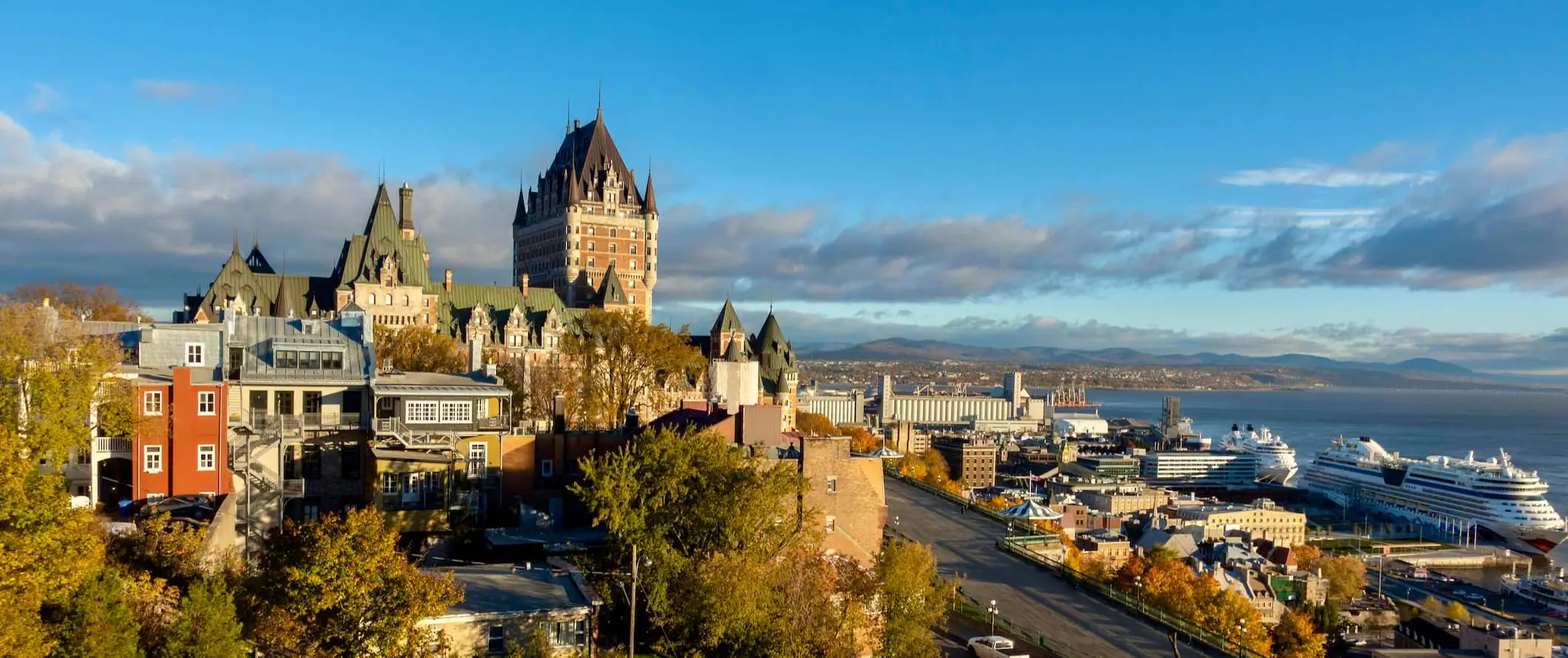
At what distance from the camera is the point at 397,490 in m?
31.8

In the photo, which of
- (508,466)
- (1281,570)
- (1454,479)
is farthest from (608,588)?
(1454,479)

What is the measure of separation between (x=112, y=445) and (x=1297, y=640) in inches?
2006

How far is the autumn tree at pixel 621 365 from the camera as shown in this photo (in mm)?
52281

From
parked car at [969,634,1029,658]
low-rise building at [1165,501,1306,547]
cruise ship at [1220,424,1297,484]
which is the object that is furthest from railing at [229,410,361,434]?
cruise ship at [1220,424,1297,484]

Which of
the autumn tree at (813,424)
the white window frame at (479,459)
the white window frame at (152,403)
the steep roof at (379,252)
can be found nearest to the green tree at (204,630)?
the white window frame at (152,403)

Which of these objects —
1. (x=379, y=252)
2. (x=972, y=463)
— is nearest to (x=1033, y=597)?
(x=379, y=252)

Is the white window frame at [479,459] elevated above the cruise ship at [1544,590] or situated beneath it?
elevated above

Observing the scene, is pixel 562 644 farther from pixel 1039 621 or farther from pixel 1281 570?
pixel 1281 570

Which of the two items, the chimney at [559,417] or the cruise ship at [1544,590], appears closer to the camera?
the chimney at [559,417]

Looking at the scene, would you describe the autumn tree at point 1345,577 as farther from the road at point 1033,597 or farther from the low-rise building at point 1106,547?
the road at point 1033,597

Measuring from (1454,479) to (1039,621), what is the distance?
11258 centimetres

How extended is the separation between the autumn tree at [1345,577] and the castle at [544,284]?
4106 cm

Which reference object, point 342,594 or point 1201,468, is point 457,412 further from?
point 1201,468

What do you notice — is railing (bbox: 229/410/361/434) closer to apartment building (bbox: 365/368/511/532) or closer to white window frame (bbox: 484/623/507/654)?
apartment building (bbox: 365/368/511/532)
